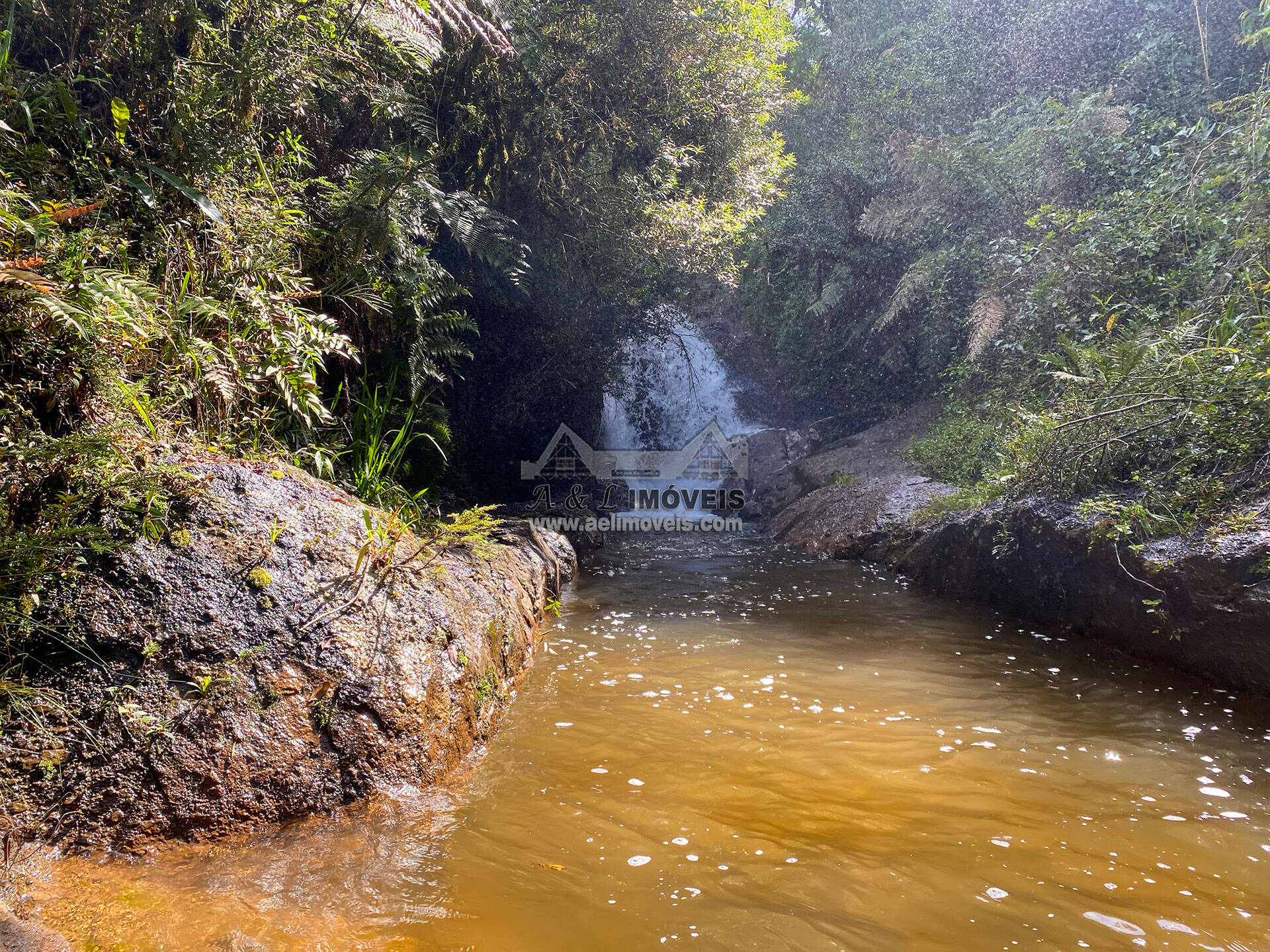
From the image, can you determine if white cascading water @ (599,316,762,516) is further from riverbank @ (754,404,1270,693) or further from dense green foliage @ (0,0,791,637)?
riverbank @ (754,404,1270,693)

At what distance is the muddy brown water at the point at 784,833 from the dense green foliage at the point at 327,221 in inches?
57.2

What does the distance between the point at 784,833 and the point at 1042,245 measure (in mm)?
9391

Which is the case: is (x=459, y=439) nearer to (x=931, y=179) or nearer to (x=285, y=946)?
(x=285, y=946)

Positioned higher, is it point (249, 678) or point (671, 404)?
point (671, 404)

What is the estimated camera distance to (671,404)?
16.3 meters

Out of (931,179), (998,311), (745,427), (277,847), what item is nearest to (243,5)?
(277,847)

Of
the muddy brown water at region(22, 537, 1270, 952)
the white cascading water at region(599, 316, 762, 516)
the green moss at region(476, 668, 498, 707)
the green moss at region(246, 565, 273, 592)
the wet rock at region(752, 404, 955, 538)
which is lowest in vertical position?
the muddy brown water at region(22, 537, 1270, 952)

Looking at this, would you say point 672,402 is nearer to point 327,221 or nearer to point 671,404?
point 671,404

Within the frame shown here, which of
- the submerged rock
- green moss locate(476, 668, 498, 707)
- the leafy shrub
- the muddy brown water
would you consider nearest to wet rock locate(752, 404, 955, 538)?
the leafy shrub

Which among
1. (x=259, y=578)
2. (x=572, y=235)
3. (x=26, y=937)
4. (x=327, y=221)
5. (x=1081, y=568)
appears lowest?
(x=26, y=937)

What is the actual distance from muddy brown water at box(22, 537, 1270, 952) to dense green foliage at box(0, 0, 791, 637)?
1453 millimetres

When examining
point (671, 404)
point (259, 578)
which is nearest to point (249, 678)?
point (259, 578)

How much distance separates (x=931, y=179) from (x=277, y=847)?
41.7 ft

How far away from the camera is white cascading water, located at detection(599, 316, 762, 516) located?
45.1ft
